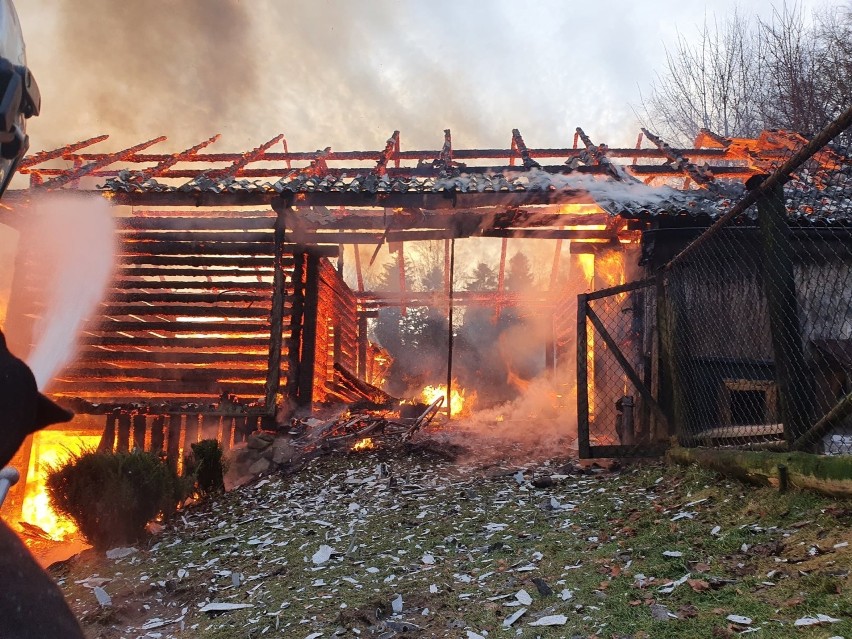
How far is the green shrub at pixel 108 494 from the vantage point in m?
5.98

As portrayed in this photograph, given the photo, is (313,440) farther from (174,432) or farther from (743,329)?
(743,329)

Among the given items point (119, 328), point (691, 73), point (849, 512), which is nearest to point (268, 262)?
point (119, 328)

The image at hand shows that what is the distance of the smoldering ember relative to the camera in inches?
142

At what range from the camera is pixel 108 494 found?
5996 millimetres

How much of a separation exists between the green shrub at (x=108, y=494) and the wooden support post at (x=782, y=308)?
6720mm

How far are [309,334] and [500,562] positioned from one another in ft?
24.1

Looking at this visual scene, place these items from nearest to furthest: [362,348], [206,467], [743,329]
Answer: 1. [206,467]
2. [743,329]
3. [362,348]

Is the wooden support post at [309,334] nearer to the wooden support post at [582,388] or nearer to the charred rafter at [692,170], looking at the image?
the wooden support post at [582,388]

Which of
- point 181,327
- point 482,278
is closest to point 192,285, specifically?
point 181,327

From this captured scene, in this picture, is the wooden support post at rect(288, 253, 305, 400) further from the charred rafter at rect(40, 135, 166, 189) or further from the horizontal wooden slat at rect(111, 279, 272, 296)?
Answer: the charred rafter at rect(40, 135, 166, 189)

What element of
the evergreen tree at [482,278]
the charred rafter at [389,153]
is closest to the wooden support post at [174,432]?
the charred rafter at [389,153]

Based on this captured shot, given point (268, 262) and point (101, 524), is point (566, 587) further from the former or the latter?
point (268, 262)

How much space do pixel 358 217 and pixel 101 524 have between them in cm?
705

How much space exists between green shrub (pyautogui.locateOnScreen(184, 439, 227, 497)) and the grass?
2.13 feet
